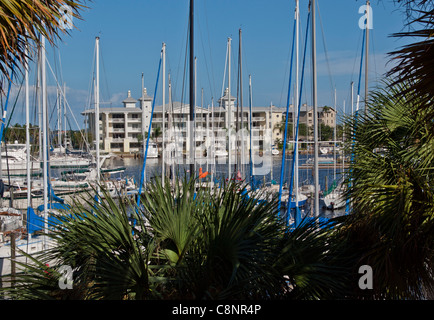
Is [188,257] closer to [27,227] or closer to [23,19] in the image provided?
[23,19]

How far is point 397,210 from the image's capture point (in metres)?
5.75

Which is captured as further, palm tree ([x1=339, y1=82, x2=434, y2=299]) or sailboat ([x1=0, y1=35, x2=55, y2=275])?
sailboat ([x1=0, y1=35, x2=55, y2=275])

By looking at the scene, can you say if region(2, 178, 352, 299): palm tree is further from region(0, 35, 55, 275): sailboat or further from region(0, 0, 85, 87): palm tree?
region(0, 35, 55, 275): sailboat

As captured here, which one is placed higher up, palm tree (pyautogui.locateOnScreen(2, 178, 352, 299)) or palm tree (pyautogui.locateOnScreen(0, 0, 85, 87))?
palm tree (pyautogui.locateOnScreen(0, 0, 85, 87))

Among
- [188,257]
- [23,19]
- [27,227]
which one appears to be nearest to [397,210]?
[188,257]

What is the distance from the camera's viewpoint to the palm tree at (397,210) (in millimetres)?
5598

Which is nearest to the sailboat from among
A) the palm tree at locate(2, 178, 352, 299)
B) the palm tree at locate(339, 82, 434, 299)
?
the palm tree at locate(2, 178, 352, 299)

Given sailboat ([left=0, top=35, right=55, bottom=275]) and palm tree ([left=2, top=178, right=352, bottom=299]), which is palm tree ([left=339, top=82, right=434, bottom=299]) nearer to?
palm tree ([left=2, top=178, right=352, bottom=299])

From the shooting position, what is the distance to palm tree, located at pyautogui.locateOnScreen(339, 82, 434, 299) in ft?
18.4

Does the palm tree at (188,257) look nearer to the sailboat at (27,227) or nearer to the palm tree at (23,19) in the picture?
the palm tree at (23,19)

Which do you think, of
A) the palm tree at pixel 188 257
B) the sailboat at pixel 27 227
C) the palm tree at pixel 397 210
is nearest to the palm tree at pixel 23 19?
the palm tree at pixel 188 257

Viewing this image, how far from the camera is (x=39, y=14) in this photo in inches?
201
